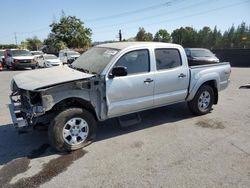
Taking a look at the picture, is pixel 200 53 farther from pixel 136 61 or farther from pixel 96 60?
pixel 96 60

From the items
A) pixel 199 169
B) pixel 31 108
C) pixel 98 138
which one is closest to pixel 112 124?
pixel 98 138

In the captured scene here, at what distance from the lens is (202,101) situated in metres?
6.09

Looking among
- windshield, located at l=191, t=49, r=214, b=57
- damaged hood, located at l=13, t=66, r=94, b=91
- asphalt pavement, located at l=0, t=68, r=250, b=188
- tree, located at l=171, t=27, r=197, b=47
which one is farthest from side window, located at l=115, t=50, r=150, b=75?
tree, located at l=171, t=27, r=197, b=47

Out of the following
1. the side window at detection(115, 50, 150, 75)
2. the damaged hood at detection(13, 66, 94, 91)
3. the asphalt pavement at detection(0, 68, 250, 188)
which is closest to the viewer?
the asphalt pavement at detection(0, 68, 250, 188)

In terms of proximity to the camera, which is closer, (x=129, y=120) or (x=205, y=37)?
(x=129, y=120)

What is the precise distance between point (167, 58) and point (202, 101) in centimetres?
168

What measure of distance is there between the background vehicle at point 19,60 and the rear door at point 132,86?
55.8 ft

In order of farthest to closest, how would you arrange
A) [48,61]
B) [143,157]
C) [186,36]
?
[186,36], [48,61], [143,157]

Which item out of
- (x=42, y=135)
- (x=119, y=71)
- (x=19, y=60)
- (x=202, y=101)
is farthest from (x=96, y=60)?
(x=19, y=60)

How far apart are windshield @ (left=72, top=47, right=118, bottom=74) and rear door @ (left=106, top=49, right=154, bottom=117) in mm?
244

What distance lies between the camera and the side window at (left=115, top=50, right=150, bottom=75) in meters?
4.57

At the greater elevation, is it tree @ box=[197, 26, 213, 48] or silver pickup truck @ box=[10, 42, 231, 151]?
tree @ box=[197, 26, 213, 48]

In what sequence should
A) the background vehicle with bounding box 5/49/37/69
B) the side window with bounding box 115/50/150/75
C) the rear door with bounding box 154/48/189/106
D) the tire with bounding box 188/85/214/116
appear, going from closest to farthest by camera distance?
the side window with bounding box 115/50/150/75 < the rear door with bounding box 154/48/189/106 < the tire with bounding box 188/85/214/116 < the background vehicle with bounding box 5/49/37/69

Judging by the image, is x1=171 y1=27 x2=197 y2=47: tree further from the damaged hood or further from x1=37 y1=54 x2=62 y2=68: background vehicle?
the damaged hood
